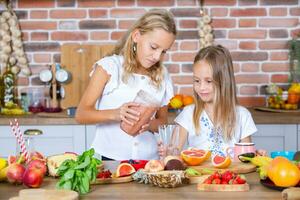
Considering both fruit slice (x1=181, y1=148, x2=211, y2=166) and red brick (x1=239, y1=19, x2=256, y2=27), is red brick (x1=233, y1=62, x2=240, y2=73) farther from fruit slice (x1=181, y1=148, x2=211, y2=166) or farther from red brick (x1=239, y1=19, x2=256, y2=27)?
fruit slice (x1=181, y1=148, x2=211, y2=166)

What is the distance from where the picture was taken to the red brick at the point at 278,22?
Result: 13.6 ft

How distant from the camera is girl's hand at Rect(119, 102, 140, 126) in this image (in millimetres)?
2305

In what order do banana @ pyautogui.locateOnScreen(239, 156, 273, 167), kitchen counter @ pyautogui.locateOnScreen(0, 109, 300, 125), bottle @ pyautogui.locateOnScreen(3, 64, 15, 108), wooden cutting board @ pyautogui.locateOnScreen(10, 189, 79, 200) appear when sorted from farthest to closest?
1. bottle @ pyautogui.locateOnScreen(3, 64, 15, 108)
2. kitchen counter @ pyautogui.locateOnScreen(0, 109, 300, 125)
3. banana @ pyautogui.locateOnScreen(239, 156, 273, 167)
4. wooden cutting board @ pyautogui.locateOnScreen(10, 189, 79, 200)

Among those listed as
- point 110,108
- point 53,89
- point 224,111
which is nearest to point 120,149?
point 110,108

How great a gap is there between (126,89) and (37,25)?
1645mm

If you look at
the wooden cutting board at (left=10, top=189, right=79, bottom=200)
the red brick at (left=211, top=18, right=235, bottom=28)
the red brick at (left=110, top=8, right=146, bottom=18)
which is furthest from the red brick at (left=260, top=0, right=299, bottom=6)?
the wooden cutting board at (left=10, top=189, right=79, bottom=200)

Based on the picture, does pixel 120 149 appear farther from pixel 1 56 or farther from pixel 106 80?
pixel 1 56

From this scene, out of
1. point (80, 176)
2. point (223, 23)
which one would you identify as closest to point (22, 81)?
point (223, 23)

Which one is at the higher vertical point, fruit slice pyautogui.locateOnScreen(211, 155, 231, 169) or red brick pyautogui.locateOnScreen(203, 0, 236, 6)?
red brick pyautogui.locateOnScreen(203, 0, 236, 6)

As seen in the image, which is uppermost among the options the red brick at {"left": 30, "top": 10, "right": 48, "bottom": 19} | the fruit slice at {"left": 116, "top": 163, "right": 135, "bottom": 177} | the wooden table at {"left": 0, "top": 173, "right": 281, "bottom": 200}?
the red brick at {"left": 30, "top": 10, "right": 48, "bottom": 19}

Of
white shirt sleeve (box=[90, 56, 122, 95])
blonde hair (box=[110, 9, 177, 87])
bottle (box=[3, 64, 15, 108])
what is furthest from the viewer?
bottle (box=[3, 64, 15, 108])

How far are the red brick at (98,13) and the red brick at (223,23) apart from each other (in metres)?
0.77

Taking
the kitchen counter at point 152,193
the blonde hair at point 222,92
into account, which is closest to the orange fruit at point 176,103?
the blonde hair at point 222,92

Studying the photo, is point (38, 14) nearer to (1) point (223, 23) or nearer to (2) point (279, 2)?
(1) point (223, 23)
